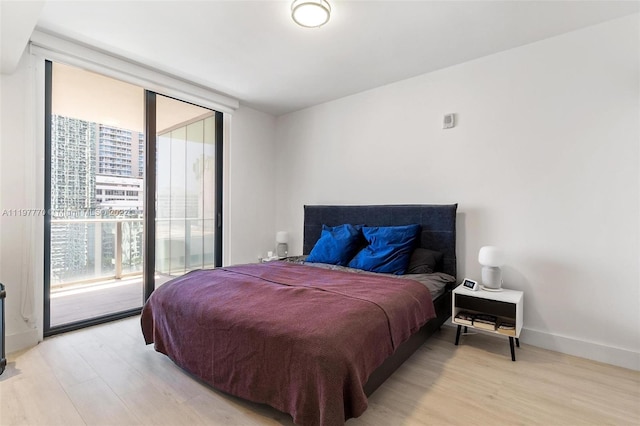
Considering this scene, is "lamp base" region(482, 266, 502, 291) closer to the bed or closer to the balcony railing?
the bed

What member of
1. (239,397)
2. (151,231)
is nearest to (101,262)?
(151,231)

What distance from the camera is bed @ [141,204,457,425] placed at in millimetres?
1390

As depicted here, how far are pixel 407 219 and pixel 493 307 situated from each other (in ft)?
3.71

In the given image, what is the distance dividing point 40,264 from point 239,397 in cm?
222

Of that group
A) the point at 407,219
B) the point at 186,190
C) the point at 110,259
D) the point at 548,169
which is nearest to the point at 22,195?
the point at 186,190

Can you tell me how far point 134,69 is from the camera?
9.70 feet

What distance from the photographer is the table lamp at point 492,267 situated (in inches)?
98.5

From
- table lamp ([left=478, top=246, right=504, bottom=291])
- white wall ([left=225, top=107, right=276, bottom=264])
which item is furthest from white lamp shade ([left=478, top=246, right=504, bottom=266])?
white wall ([left=225, top=107, right=276, bottom=264])

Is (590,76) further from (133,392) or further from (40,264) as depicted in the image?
(40,264)

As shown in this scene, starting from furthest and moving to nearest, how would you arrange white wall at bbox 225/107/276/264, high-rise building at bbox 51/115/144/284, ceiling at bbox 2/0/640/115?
1. white wall at bbox 225/107/276/264
2. high-rise building at bbox 51/115/144/284
3. ceiling at bbox 2/0/640/115

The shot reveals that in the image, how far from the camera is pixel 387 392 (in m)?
1.87

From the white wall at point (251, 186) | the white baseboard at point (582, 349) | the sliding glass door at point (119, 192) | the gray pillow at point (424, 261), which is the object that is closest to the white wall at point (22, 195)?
the sliding glass door at point (119, 192)

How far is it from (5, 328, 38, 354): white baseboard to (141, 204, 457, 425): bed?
102 cm

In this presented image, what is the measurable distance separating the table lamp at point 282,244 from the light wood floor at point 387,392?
7.03ft
